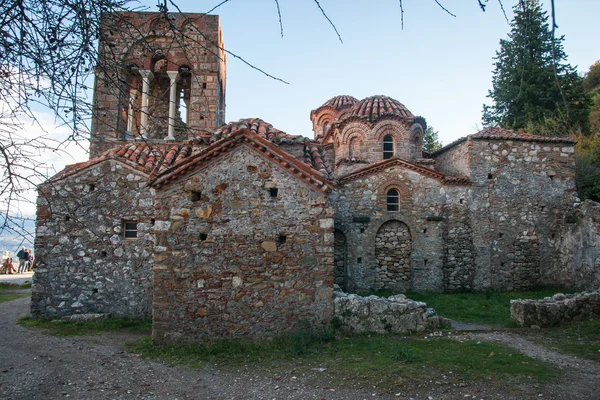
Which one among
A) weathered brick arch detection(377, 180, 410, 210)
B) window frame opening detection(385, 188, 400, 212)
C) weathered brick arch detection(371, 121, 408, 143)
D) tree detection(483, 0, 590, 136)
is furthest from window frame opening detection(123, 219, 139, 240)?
tree detection(483, 0, 590, 136)

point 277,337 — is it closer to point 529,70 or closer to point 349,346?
point 349,346

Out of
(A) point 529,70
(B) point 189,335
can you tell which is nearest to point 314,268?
(B) point 189,335

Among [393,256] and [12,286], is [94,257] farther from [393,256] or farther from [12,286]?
[393,256]

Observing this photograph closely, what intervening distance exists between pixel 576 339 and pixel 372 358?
4.08 meters

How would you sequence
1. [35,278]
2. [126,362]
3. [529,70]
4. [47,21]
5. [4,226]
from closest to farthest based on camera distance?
1. [4,226]
2. [47,21]
3. [126,362]
4. [35,278]
5. [529,70]

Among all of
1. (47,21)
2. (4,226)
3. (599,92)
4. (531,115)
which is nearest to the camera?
(4,226)

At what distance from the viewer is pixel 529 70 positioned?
69.9 ft

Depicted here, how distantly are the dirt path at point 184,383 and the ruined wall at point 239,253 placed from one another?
3.79 ft

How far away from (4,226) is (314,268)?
5367 mm

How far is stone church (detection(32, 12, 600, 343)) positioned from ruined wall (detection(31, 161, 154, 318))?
0.03m

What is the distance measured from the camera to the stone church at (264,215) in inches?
290

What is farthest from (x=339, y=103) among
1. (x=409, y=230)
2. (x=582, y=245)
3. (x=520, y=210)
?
(x=582, y=245)

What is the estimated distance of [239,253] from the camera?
24.6 ft

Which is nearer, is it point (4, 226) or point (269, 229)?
point (4, 226)
